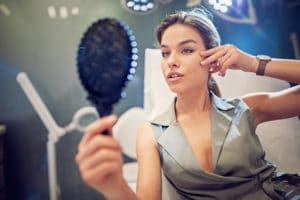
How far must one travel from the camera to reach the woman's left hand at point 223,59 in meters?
0.92

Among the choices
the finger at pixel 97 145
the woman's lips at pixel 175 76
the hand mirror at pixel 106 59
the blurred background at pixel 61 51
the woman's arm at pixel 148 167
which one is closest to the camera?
the finger at pixel 97 145

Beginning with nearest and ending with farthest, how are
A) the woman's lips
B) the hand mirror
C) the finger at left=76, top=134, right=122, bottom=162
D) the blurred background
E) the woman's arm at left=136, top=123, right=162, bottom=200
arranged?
the finger at left=76, top=134, right=122, bottom=162
the hand mirror
the woman's arm at left=136, top=123, right=162, bottom=200
the woman's lips
the blurred background

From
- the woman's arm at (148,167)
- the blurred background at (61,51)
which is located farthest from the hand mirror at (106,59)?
the blurred background at (61,51)

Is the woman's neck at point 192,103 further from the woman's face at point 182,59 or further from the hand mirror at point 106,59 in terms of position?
the hand mirror at point 106,59

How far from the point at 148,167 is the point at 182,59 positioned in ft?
0.98

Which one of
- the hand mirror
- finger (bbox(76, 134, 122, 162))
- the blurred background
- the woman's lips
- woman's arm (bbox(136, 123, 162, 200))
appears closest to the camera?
finger (bbox(76, 134, 122, 162))

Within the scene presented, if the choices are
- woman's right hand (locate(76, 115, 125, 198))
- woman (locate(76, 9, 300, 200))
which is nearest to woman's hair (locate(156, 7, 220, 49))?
woman (locate(76, 9, 300, 200))

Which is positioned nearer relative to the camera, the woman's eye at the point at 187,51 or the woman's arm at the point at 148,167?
the woman's arm at the point at 148,167

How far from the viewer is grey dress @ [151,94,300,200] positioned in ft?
2.83

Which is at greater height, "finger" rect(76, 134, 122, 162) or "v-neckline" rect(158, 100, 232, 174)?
"finger" rect(76, 134, 122, 162)

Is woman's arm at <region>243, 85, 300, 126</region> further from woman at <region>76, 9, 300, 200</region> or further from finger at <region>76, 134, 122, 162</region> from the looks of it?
finger at <region>76, 134, 122, 162</region>

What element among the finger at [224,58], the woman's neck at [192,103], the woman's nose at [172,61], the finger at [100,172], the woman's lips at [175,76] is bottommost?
the woman's neck at [192,103]

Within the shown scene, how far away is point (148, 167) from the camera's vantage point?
84 cm

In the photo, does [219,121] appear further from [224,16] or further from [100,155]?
[224,16]
